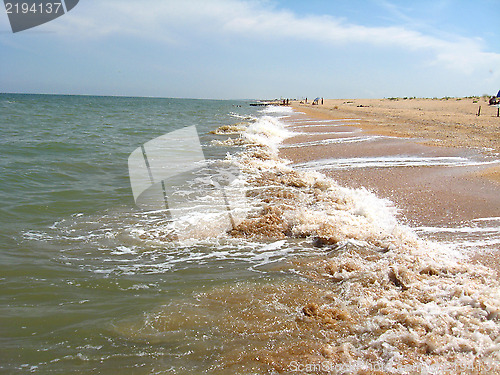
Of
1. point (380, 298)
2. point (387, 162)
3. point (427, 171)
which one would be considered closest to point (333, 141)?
point (387, 162)

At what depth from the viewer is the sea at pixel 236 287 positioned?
2.93 m

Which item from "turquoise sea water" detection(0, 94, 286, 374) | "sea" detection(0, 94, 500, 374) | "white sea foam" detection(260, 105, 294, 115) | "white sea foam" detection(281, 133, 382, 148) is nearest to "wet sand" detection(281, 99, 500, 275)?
"white sea foam" detection(281, 133, 382, 148)

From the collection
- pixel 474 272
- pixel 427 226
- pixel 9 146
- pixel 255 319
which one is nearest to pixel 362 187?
pixel 427 226

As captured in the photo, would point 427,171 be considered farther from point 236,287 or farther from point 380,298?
point 236,287

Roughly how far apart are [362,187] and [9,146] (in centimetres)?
1319

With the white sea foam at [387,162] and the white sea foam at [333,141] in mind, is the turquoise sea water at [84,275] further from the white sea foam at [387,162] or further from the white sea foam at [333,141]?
the white sea foam at [333,141]

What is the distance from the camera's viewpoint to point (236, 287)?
4.14m

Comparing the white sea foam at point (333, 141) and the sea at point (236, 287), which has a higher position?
the white sea foam at point (333, 141)

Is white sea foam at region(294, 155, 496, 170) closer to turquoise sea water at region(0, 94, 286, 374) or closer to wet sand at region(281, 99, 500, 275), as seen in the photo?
wet sand at region(281, 99, 500, 275)

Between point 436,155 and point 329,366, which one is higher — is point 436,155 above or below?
above

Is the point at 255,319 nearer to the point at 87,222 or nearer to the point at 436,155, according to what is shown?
the point at 87,222

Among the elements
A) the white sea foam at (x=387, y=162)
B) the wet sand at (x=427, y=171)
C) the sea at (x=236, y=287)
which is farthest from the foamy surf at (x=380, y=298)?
the white sea foam at (x=387, y=162)

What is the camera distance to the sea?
293 cm

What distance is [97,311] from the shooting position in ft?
12.1
